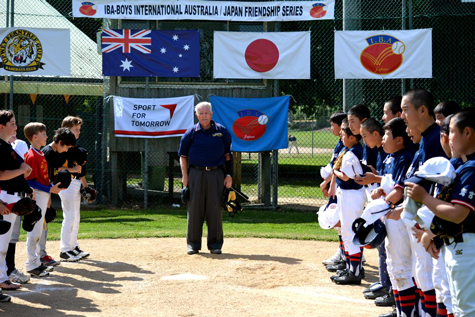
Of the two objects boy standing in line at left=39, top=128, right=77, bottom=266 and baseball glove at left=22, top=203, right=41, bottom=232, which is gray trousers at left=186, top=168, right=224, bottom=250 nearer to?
boy standing in line at left=39, top=128, right=77, bottom=266

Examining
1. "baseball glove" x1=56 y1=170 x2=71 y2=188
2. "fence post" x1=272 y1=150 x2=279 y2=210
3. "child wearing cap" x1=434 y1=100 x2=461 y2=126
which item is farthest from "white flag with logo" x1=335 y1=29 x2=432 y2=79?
"child wearing cap" x1=434 y1=100 x2=461 y2=126

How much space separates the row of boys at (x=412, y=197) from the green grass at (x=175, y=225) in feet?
10.4

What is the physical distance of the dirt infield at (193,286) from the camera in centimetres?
591

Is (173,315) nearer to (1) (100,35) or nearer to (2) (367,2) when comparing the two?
(1) (100,35)

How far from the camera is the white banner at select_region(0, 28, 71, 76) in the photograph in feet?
41.9

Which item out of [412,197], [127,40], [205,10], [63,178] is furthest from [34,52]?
[412,197]

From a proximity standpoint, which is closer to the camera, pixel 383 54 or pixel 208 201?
pixel 208 201

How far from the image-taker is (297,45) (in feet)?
42.9

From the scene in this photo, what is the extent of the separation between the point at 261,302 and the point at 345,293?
3.28 feet

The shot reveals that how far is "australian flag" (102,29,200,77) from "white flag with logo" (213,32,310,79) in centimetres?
58

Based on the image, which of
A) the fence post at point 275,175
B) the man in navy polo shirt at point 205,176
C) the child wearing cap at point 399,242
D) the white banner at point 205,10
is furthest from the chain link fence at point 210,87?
the child wearing cap at point 399,242

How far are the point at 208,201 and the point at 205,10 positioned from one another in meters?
5.70

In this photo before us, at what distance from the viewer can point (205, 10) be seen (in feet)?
43.1

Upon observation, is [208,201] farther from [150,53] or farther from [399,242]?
[150,53]
